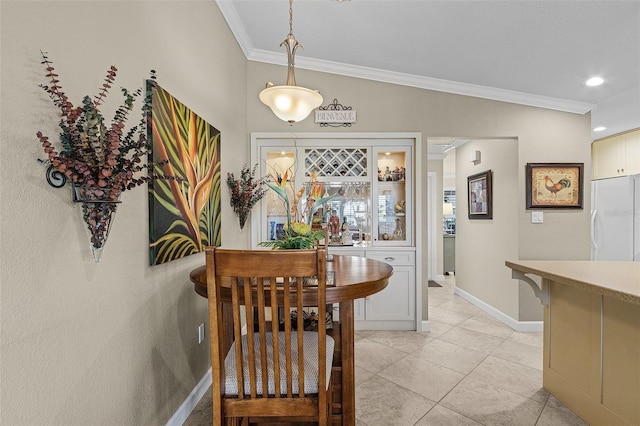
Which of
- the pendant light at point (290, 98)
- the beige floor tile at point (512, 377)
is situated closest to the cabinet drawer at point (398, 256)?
the beige floor tile at point (512, 377)

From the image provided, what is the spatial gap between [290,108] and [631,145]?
16.6ft

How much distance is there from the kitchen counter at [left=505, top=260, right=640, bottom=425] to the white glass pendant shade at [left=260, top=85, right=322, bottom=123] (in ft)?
5.67

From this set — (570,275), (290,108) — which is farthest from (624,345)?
(290,108)

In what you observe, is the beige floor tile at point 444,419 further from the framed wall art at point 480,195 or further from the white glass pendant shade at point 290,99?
the framed wall art at point 480,195

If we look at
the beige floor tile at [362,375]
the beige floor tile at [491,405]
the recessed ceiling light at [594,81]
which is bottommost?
the beige floor tile at [362,375]

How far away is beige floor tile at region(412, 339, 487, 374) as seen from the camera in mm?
2525

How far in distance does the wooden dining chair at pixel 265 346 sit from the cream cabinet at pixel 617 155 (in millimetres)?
5187

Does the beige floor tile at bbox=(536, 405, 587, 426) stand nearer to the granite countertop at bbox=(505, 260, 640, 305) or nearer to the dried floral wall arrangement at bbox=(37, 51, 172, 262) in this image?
the granite countertop at bbox=(505, 260, 640, 305)

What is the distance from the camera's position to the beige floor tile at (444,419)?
1.81 m

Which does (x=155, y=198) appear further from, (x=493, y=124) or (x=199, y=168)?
(x=493, y=124)

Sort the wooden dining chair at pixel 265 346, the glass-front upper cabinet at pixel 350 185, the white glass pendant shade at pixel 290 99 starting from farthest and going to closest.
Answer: the glass-front upper cabinet at pixel 350 185
the white glass pendant shade at pixel 290 99
the wooden dining chair at pixel 265 346

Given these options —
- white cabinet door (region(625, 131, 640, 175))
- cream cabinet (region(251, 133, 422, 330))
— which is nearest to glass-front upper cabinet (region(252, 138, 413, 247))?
cream cabinet (region(251, 133, 422, 330))

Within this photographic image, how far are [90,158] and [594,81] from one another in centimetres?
402

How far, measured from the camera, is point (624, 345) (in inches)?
62.5
